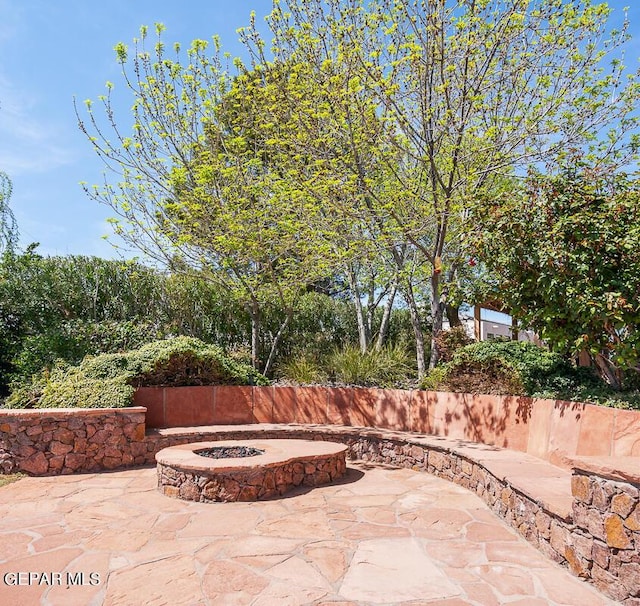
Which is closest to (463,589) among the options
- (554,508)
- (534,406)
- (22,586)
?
(554,508)

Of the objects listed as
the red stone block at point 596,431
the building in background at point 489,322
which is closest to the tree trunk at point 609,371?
the red stone block at point 596,431

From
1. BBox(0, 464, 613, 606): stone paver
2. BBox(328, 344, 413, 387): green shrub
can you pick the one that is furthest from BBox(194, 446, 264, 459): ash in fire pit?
BBox(328, 344, 413, 387): green shrub

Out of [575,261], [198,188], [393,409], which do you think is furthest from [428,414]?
[198,188]

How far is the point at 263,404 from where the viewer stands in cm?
739

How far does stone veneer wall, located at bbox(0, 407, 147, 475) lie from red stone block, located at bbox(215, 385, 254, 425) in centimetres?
134

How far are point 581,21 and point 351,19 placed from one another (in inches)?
124

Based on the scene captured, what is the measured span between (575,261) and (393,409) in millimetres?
3387

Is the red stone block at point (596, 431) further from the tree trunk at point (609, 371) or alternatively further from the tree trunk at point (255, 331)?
the tree trunk at point (255, 331)

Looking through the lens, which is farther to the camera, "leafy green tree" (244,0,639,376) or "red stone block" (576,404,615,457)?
"leafy green tree" (244,0,639,376)

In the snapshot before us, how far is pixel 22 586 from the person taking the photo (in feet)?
8.80

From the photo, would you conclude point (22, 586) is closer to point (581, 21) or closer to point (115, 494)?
point (115, 494)

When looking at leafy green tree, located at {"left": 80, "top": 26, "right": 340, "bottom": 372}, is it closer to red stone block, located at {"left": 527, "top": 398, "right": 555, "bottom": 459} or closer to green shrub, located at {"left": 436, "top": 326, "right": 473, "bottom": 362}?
green shrub, located at {"left": 436, "top": 326, "right": 473, "bottom": 362}

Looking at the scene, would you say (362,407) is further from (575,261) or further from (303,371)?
(575,261)

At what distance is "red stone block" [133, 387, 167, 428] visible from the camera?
674 cm
